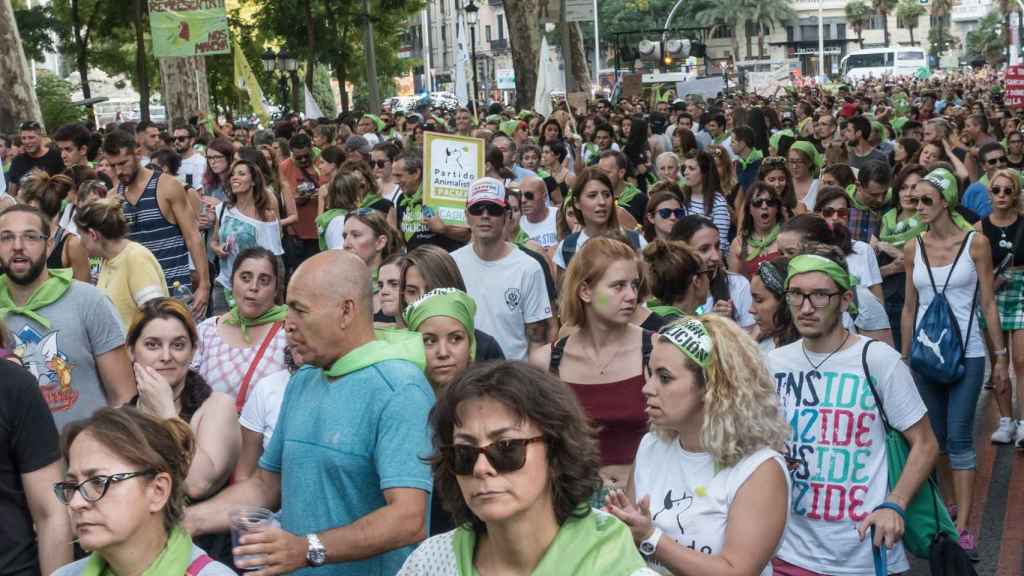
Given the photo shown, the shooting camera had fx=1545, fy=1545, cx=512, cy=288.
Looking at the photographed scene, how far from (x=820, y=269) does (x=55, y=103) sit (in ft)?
125

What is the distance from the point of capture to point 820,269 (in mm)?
5227

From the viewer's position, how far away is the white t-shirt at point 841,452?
483 cm

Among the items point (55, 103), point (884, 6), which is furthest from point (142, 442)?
point (884, 6)

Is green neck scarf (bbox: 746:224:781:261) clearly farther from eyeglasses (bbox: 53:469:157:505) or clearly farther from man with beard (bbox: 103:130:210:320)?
eyeglasses (bbox: 53:469:157:505)

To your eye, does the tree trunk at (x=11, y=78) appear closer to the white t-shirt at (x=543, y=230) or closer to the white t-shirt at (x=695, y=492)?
the white t-shirt at (x=543, y=230)

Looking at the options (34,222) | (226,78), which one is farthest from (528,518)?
(226,78)

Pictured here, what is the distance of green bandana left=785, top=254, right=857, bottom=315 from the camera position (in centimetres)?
521

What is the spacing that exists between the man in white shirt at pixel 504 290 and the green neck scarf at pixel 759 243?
1.49m

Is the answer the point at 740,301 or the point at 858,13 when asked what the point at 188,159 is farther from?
the point at 858,13

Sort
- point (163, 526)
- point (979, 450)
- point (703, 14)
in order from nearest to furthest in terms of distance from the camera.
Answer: point (163, 526) < point (979, 450) < point (703, 14)

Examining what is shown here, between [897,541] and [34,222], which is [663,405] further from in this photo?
[34,222]

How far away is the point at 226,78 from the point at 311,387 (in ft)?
155

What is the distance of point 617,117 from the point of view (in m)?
24.0

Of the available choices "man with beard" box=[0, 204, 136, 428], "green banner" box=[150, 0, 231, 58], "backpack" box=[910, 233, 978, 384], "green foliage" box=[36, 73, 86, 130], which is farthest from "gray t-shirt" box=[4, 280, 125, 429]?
"green foliage" box=[36, 73, 86, 130]
